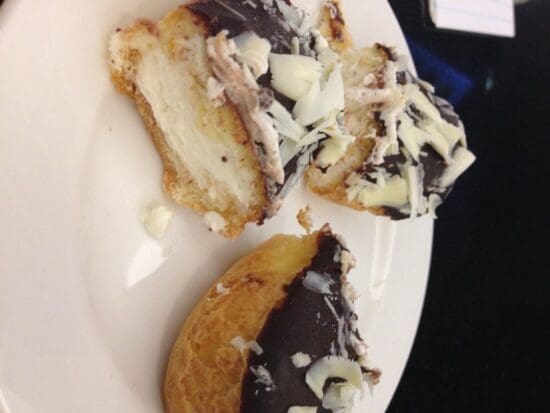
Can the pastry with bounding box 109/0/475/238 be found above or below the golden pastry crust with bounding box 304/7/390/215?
above

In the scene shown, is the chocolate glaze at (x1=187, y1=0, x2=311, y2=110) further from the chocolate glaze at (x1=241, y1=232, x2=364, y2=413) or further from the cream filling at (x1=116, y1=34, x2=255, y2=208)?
the chocolate glaze at (x1=241, y1=232, x2=364, y2=413)

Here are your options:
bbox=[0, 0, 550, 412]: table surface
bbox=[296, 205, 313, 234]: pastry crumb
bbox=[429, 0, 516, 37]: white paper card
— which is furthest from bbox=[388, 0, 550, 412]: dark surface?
bbox=[296, 205, 313, 234]: pastry crumb

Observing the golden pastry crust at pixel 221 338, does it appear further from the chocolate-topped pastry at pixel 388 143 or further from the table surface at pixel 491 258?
the table surface at pixel 491 258

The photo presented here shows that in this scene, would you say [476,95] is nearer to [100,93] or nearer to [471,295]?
[471,295]

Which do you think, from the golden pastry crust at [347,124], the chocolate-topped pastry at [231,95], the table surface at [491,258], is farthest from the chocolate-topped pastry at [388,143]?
the table surface at [491,258]

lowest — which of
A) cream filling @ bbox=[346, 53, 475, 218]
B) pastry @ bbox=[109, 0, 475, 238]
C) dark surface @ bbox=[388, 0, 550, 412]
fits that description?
dark surface @ bbox=[388, 0, 550, 412]

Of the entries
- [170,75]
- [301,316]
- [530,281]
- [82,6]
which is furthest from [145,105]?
[530,281]
